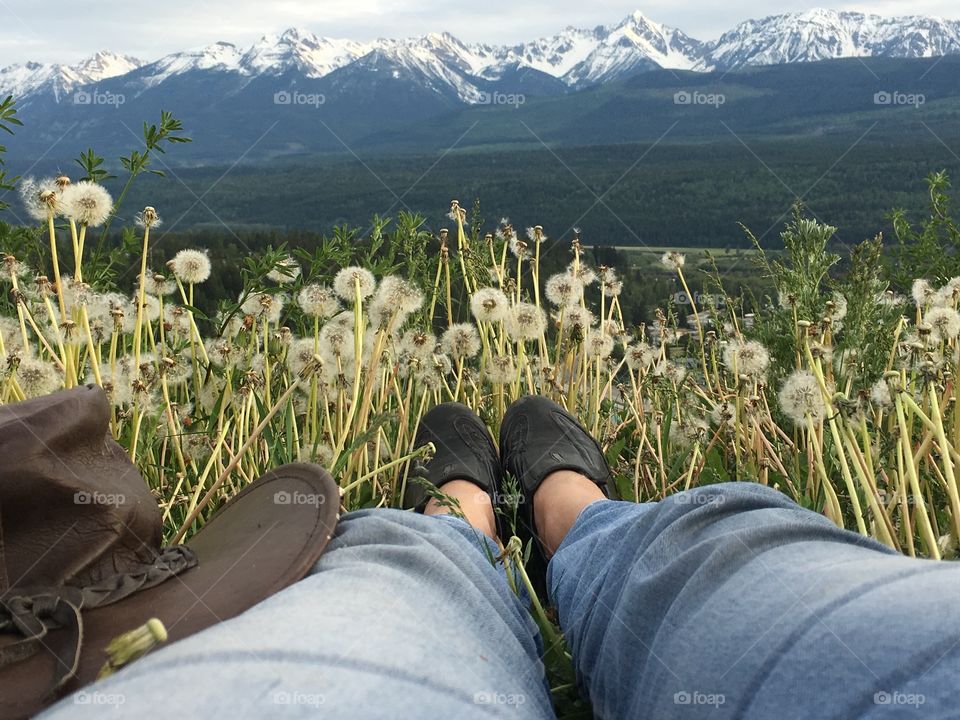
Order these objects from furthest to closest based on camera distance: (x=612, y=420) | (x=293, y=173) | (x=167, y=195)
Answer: (x=293, y=173) < (x=167, y=195) < (x=612, y=420)

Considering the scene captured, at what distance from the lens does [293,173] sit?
150m

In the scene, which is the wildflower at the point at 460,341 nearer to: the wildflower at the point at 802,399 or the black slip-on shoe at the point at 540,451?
the black slip-on shoe at the point at 540,451

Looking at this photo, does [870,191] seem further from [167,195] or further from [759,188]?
[167,195]

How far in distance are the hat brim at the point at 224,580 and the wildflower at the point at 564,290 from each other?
1.68m

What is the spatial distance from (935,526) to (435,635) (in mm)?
1618

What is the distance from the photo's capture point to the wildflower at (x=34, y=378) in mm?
2430

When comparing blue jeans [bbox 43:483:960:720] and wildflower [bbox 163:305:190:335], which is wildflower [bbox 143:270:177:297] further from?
blue jeans [bbox 43:483:960:720]

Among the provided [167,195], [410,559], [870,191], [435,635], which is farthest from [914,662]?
[167,195]

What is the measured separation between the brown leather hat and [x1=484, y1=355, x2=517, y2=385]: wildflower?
1.69 m

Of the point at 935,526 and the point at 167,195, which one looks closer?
the point at 935,526

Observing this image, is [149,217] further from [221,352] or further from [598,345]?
[598,345]

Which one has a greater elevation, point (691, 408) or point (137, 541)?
point (137, 541)

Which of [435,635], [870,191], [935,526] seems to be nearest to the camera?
[435,635]

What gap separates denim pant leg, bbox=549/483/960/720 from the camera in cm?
110
